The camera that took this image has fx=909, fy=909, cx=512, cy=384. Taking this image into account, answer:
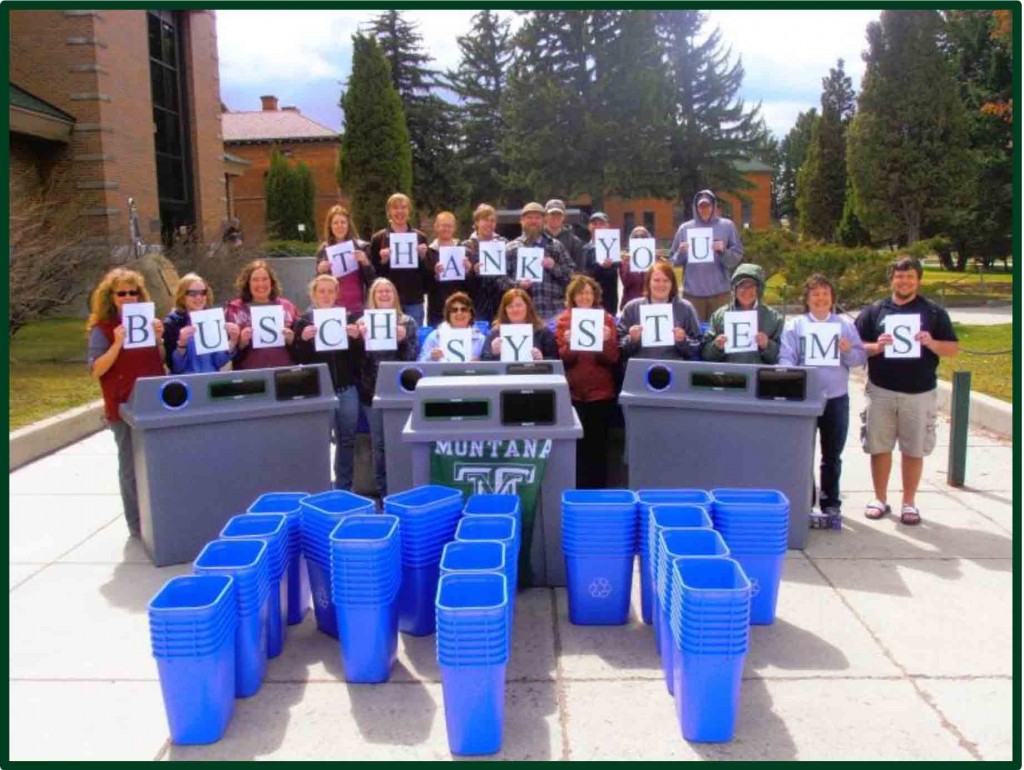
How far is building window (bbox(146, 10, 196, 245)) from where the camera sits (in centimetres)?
2390

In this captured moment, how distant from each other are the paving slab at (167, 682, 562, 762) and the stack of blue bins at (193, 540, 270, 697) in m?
0.11

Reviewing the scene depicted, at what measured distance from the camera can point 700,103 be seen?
4428 centimetres

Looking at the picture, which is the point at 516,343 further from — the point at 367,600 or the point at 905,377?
the point at 905,377

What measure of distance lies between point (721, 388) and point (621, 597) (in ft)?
5.62

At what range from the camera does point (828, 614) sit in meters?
4.95

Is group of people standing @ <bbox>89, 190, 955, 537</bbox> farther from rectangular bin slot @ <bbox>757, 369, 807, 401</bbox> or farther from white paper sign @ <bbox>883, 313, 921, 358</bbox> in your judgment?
rectangular bin slot @ <bbox>757, 369, 807, 401</bbox>

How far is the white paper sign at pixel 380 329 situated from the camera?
6.49m

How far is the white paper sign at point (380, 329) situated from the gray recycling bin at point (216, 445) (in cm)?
54

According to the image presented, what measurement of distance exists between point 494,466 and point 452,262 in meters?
3.39

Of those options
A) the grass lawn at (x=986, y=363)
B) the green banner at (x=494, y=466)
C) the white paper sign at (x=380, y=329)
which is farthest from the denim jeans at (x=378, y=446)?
the grass lawn at (x=986, y=363)

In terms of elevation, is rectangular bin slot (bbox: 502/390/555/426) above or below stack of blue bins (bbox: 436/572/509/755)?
above

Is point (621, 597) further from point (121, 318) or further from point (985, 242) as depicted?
point (985, 242)

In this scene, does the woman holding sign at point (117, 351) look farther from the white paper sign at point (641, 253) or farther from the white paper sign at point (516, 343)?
the white paper sign at point (641, 253)

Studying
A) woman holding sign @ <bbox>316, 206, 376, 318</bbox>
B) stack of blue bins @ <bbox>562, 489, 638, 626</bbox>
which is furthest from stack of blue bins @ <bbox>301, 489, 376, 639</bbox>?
woman holding sign @ <bbox>316, 206, 376, 318</bbox>
